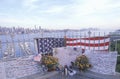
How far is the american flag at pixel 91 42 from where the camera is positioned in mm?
4316

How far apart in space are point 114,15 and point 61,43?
137 inches

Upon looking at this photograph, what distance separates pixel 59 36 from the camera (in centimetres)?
527

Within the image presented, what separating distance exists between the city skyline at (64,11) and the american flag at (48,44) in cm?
111

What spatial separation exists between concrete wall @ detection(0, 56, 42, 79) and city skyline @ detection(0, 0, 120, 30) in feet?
6.03

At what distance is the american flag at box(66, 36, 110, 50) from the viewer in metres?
4.32

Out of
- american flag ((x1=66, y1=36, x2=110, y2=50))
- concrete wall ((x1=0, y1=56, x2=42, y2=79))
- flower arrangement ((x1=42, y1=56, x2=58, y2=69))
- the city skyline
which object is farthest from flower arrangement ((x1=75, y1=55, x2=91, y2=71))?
the city skyline

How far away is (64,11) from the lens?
6754 mm

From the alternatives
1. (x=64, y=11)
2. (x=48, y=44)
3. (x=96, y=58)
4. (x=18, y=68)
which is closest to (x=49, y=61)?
(x=48, y=44)

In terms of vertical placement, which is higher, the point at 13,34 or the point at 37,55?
the point at 13,34

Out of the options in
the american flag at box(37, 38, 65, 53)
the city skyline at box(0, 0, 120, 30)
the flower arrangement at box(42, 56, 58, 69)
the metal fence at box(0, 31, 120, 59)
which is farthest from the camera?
the city skyline at box(0, 0, 120, 30)

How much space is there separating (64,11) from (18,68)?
3930mm

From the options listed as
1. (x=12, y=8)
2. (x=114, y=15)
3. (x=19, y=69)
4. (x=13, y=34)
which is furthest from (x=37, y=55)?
(x=114, y=15)

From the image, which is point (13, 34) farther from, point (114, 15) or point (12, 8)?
point (114, 15)

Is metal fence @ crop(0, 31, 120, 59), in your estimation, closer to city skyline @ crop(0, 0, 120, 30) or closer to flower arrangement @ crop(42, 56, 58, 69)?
flower arrangement @ crop(42, 56, 58, 69)
